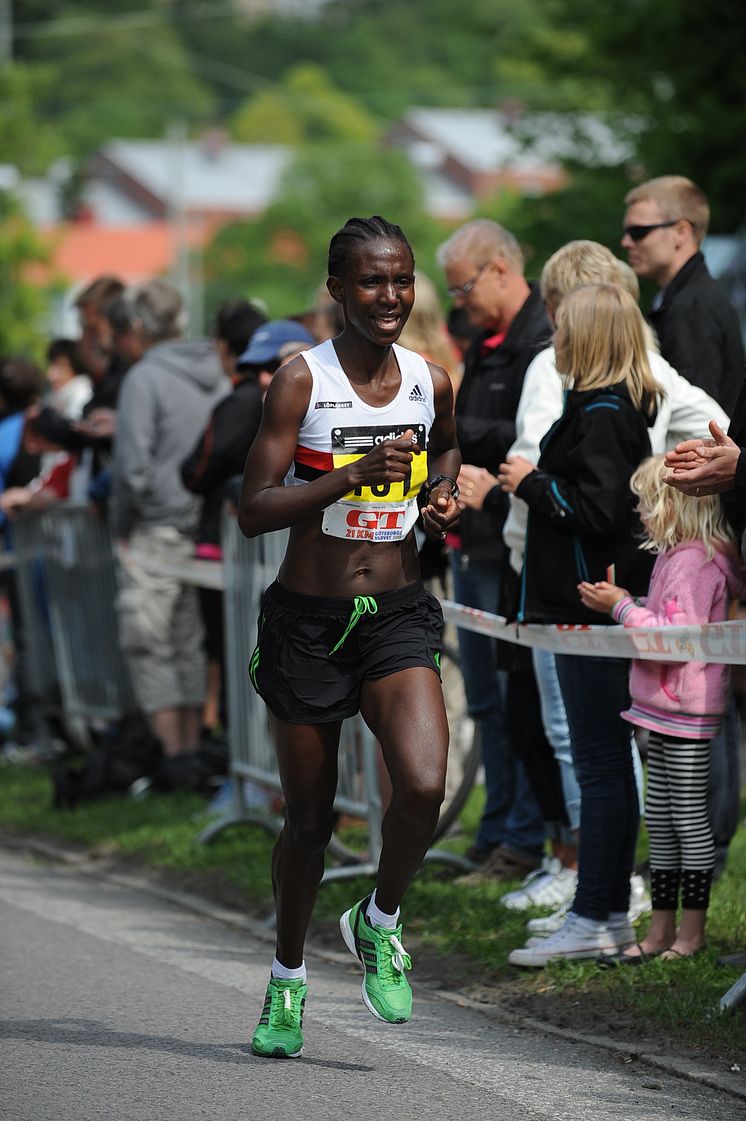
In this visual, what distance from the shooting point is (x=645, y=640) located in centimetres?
596

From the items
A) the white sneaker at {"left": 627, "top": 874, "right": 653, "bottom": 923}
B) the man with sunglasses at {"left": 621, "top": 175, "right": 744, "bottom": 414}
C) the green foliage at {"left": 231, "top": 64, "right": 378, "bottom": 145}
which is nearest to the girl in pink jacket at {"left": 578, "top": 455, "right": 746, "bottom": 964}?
the white sneaker at {"left": 627, "top": 874, "right": 653, "bottom": 923}

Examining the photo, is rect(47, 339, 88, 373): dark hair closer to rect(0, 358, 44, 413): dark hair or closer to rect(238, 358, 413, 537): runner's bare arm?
rect(0, 358, 44, 413): dark hair

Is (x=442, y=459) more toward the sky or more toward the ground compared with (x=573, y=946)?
more toward the sky

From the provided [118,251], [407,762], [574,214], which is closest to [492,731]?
[407,762]

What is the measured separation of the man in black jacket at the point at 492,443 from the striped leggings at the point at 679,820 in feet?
4.92

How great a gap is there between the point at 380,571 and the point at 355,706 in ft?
1.23

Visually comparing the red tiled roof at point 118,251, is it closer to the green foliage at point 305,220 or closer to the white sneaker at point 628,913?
the green foliage at point 305,220

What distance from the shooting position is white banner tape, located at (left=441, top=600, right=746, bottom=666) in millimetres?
5645

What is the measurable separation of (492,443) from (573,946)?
205 cm

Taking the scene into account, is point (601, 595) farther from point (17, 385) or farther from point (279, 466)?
point (17, 385)

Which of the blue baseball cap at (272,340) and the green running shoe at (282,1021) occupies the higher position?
the blue baseball cap at (272,340)

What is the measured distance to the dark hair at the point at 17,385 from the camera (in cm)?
1312

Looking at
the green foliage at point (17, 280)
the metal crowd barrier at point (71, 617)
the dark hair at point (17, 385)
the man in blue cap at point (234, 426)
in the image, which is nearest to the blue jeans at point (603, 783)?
the man in blue cap at point (234, 426)

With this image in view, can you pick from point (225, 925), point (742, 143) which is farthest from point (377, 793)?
point (742, 143)
